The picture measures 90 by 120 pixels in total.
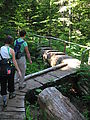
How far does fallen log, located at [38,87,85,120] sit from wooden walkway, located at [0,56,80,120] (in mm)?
641

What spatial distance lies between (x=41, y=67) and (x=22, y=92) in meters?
5.11

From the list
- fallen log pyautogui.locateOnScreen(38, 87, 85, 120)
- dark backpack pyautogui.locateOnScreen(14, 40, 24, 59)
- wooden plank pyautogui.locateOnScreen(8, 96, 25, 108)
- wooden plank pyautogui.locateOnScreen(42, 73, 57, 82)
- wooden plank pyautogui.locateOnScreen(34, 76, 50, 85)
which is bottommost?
wooden plank pyautogui.locateOnScreen(42, 73, 57, 82)

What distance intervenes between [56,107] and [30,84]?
2.43 meters

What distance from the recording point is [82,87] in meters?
6.71

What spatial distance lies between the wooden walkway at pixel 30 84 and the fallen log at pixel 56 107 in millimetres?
641

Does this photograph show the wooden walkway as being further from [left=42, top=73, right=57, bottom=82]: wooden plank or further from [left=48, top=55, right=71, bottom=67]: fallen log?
[left=48, top=55, right=71, bottom=67]: fallen log

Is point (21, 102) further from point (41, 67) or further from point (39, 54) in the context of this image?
point (39, 54)

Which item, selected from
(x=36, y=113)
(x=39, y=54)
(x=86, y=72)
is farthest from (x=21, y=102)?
(x=39, y=54)

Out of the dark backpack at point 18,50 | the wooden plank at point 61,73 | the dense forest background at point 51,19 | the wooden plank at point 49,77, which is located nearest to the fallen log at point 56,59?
the wooden plank at point 61,73

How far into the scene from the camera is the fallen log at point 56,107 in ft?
12.0

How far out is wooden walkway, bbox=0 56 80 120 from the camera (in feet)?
13.7

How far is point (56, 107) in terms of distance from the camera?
12.6 feet

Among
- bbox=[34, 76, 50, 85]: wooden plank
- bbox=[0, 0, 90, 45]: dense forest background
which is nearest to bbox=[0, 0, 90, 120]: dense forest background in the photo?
bbox=[0, 0, 90, 45]: dense forest background

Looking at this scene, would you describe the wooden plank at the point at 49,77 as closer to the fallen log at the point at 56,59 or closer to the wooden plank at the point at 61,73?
the wooden plank at the point at 61,73
